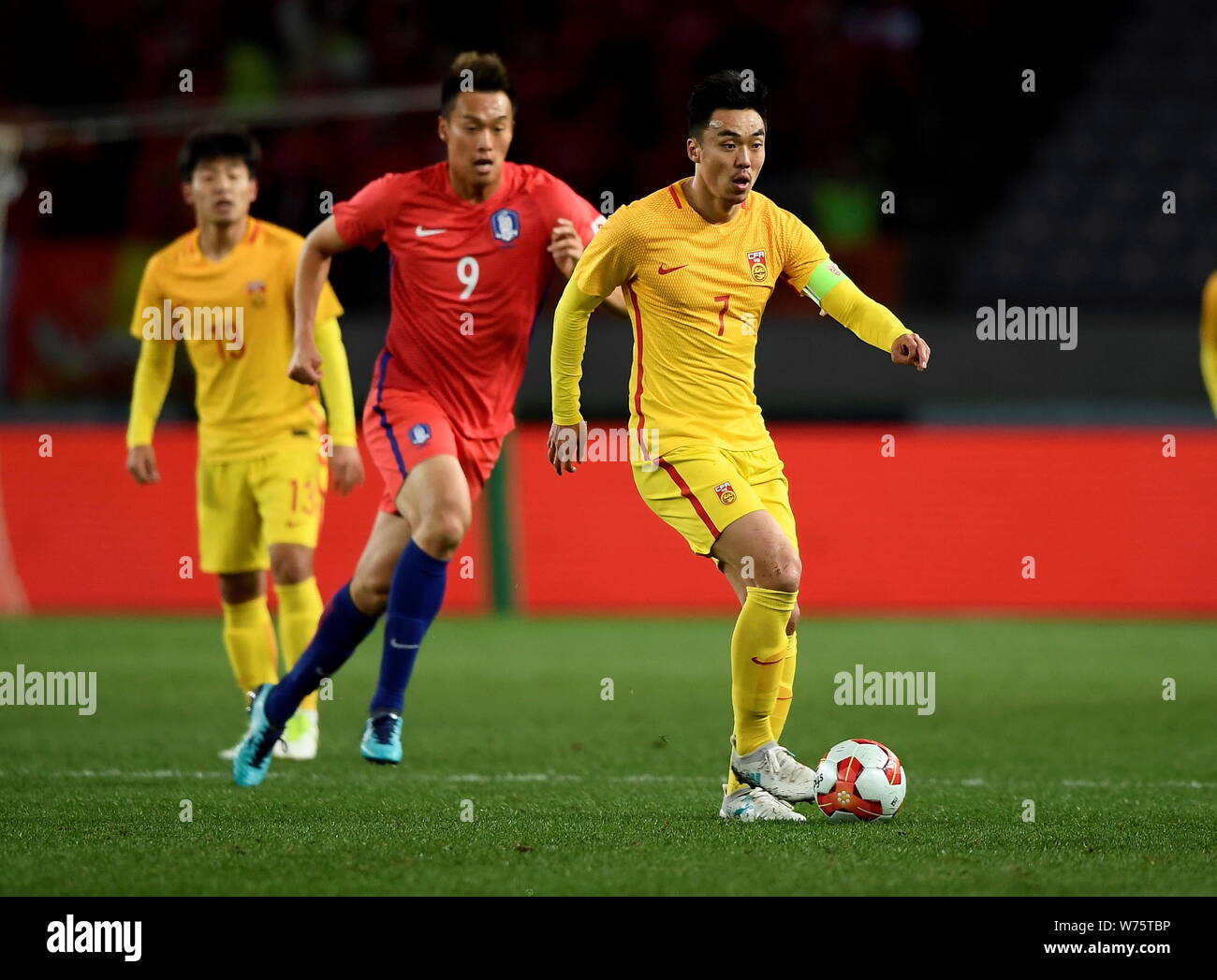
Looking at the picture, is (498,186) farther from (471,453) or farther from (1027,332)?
(1027,332)

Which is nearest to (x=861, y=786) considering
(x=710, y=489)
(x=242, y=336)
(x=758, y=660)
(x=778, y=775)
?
(x=778, y=775)

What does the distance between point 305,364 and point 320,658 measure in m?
1.03

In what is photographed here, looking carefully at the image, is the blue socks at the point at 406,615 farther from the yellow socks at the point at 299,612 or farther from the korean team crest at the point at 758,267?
the korean team crest at the point at 758,267

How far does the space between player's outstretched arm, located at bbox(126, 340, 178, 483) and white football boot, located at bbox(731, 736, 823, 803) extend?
2990mm

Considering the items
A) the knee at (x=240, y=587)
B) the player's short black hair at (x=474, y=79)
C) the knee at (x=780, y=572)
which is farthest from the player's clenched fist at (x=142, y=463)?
the knee at (x=780, y=572)

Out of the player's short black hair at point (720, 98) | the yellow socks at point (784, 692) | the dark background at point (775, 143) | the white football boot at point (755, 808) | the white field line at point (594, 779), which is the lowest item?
the white field line at point (594, 779)

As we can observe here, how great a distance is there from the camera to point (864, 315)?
549 centimetres

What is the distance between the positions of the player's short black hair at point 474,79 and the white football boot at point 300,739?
2395 millimetres

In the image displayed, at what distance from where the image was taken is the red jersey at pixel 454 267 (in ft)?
21.2

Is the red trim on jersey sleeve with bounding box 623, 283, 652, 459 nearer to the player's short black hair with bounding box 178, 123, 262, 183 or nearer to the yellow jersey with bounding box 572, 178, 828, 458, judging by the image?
the yellow jersey with bounding box 572, 178, 828, 458

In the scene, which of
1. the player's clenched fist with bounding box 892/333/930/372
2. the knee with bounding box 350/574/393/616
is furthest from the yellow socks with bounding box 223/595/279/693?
the player's clenched fist with bounding box 892/333/930/372

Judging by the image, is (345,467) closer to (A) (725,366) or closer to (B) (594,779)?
(B) (594,779)

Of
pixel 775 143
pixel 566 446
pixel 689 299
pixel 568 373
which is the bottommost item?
pixel 566 446
